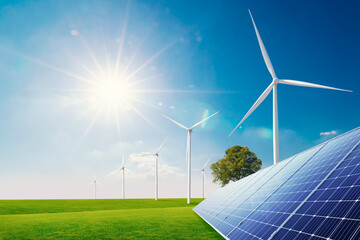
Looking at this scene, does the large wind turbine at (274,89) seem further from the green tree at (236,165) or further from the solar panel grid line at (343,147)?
the green tree at (236,165)

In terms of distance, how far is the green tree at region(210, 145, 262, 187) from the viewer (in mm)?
73875

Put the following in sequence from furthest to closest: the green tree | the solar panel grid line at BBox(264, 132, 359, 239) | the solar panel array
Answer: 1. the green tree
2. the solar panel grid line at BBox(264, 132, 359, 239)
3. the solar panel array

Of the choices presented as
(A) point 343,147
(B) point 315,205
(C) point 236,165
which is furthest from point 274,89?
(C) point 236,165

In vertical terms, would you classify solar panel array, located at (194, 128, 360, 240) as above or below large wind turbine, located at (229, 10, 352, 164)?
below

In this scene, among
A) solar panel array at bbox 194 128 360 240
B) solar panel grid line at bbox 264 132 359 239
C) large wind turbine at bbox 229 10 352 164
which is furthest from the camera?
large wind turbine at bbox 229 10 352 164

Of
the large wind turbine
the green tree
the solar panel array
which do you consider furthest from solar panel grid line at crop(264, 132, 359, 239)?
the green tree

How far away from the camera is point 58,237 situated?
16.2 metres

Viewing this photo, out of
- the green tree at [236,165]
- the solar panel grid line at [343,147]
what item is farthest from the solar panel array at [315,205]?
the green tree at [236,165]

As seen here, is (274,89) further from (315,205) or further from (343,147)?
(315,205)

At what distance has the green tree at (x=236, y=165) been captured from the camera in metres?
73.9

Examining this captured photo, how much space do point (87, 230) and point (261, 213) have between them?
520 inches

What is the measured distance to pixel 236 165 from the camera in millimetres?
73750

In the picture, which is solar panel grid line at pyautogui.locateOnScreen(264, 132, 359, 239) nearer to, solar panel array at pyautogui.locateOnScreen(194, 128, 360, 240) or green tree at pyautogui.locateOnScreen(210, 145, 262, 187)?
solar panel array at pyautogui.locateOnScreen(194, 128, 360, 240)

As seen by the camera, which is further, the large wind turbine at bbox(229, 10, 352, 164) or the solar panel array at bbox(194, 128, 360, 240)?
the large wind turbine at bbox(229, 10, 352, 164)
